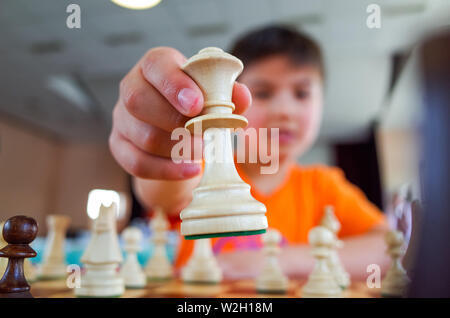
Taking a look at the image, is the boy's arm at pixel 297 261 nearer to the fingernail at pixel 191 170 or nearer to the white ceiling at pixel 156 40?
the fingernail at pixel 191 170

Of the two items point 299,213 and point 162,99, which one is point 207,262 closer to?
point 162,99

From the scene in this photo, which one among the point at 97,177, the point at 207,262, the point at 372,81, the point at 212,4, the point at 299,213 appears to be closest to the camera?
the point at 207,262

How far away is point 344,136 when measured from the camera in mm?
5863

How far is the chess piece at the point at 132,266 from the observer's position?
498 mm

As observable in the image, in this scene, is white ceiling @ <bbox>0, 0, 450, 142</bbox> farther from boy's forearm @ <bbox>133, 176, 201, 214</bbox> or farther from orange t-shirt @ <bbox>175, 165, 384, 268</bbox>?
boy's forearm @ <bbox>133, 176, 201, 214</bbox>

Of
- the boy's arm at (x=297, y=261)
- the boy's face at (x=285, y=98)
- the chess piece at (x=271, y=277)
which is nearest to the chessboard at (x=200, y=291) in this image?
the chess piece at (x=271, y=277)

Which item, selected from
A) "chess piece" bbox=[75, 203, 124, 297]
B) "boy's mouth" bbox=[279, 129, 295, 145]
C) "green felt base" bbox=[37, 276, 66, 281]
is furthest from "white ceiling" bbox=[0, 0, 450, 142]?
"chess piece" bbox=[75, 203, 124, 297]

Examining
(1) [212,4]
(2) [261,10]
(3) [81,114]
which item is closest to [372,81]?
(2) [261,10]

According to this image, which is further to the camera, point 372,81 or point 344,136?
point 344,136

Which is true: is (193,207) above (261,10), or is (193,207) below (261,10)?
below

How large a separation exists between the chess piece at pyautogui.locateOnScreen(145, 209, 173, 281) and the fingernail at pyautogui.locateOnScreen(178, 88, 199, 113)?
0.41 meters

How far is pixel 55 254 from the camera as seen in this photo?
650 mm

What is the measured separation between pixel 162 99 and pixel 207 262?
33cm

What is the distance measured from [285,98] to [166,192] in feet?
1.17
